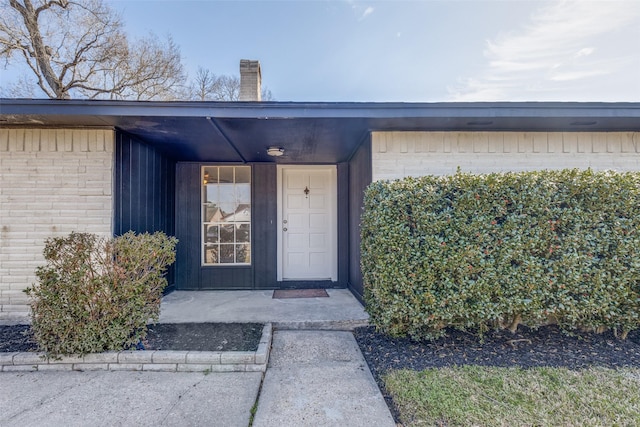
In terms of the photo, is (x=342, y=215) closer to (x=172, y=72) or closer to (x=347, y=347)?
(x=347, y=347)

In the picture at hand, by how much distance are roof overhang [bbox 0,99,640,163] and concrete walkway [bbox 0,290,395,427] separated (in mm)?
2387

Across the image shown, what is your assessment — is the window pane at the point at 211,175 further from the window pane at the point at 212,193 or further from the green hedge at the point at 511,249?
the green hedge at the point at 511,249

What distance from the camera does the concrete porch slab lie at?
11.4 ft

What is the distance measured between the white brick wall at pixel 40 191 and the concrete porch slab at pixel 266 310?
157 cm

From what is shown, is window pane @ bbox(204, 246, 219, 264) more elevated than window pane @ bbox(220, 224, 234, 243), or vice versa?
window pane @ bbox(220, 224, 234, 243)

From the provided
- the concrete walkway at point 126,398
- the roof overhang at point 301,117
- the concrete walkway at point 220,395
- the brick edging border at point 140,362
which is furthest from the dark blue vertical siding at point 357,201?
the concrete walkway at point 126,398

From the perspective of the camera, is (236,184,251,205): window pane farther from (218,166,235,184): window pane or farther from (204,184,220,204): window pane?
(204,184,220,204): window pane

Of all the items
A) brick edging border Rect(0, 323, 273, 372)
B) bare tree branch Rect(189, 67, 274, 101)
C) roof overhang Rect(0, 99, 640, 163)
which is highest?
bare tree branch Rect(189, 67, 274, 101)

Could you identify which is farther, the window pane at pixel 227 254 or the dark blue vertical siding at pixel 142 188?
the window pane at pixel 227 254

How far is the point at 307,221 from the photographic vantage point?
5.50 metres

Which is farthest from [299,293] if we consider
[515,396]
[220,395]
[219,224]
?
[515,396]

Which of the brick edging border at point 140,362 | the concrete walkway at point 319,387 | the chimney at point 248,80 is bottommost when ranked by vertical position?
the concrete walkway at point 319,387

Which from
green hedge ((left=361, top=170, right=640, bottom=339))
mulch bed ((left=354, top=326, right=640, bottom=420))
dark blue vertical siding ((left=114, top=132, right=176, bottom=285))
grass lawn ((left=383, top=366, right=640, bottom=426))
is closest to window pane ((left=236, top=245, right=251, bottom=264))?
dark blue vertical siding ((left=114, top=132, right=176, bottom=285))

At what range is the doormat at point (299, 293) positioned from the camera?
4.64 metres
